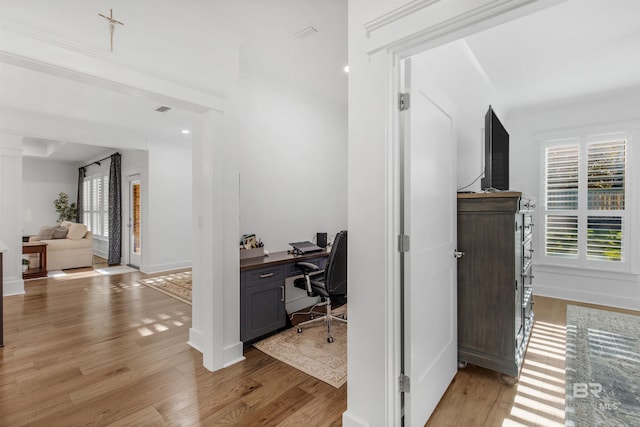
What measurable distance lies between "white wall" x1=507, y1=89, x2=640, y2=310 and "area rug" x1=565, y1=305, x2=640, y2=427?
1.82ft

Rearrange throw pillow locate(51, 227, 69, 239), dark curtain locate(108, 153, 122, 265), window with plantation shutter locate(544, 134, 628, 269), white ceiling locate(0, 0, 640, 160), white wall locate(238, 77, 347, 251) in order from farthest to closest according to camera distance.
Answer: dark curtain locate(108, 153, 122, 265) < throw pillow locate(51, 227, 69, 239) < window with plantation shutter locate(544, 134, 628, 269) < white wall locate(238, 77, 347, 251) < white ceiling locate(0, 0, 640, 160)

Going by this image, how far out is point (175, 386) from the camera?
219 cm

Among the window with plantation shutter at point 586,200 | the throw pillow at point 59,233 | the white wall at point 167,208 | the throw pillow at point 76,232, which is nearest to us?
the window with plantation shutter at point 586,200

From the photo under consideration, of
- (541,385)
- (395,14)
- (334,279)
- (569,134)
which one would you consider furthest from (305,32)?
(569,134)

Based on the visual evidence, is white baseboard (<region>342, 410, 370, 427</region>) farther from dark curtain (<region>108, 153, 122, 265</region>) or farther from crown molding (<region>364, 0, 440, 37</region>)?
dark curtain (<region>108, 153, 122, 265</region>)

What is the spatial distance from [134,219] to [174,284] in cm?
260

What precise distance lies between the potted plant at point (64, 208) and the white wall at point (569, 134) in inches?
440

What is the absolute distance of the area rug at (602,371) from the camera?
1.84 meters

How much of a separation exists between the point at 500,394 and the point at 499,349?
290 mm

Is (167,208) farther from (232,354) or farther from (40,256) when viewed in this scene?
(232,354)

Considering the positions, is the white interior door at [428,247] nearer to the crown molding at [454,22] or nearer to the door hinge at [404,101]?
the door hinge at [404,101]

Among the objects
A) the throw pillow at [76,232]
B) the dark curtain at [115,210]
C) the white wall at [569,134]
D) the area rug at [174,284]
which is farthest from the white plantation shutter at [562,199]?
the throw pillow at [76,232]

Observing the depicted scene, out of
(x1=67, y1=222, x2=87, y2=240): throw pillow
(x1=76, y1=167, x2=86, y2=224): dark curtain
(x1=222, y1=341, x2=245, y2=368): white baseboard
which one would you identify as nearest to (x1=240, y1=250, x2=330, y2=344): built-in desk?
(x1=222, y1=341, x2=245, y2=368): white baseboard

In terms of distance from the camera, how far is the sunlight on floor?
1.84m
